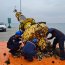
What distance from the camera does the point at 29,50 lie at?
7.46 m

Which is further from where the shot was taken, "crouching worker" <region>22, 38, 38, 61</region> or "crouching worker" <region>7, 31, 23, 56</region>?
"crouching worker" <region>7, 31, 23, 56</region>

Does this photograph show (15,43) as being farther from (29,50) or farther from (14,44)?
(29,50)

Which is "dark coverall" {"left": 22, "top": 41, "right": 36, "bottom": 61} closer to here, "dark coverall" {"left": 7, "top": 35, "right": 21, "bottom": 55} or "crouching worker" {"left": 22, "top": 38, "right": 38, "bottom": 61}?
"crouching worker" {"left": 22, "top": 38, "right": 38, "bottom": 61}

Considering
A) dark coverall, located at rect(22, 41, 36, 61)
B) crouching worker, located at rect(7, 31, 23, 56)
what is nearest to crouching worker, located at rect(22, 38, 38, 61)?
dark coverall, located at rect(22, 41, 36, 61)

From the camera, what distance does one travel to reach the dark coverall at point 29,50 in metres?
7.48

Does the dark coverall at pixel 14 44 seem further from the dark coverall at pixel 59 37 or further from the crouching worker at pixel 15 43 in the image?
the dark coverall at pixel 59 37

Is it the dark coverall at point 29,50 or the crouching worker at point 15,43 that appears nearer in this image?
the dark coverall at point 29,50

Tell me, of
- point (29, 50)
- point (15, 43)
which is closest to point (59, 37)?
point (29, 50)

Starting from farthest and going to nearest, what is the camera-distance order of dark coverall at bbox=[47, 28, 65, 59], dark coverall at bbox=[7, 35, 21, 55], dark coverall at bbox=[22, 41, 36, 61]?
1. dark coverall at bbox=[7, 35, 21, 55]
2. dark coverall at bbox=[47, 28, 65, 59]
3. dark coverall at bbox=[22, 41, 36, 61]

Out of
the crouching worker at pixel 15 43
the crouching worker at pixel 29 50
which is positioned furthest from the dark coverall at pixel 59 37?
the crouching worker at pixel 15 43

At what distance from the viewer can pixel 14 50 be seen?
8.38 meters

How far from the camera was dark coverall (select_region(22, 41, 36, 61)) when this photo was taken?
24.6 ft

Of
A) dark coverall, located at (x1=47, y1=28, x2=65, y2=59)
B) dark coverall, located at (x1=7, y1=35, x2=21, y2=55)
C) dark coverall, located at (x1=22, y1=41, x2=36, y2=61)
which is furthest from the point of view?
dark coverall, located at (x1=7, y1=35, x2=21, y2=55)

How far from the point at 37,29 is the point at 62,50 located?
910 mm
